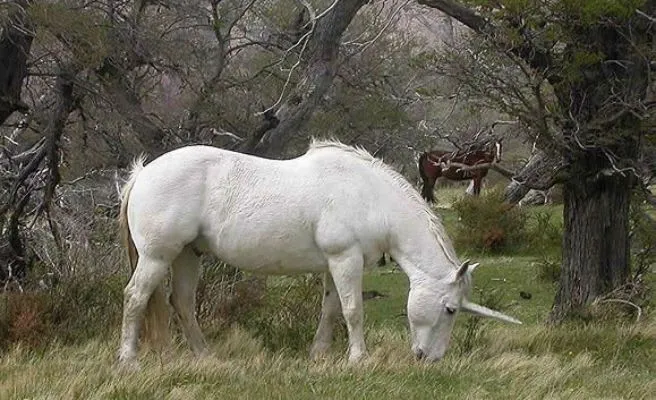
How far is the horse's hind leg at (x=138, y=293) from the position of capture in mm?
7367

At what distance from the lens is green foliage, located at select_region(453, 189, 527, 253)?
19.6 metres

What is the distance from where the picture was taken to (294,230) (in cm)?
739

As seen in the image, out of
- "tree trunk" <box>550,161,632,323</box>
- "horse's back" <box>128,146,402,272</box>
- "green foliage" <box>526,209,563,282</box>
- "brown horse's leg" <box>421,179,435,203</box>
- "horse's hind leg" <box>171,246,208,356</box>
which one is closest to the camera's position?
"horse's back" <box>128,146,402,272</box>

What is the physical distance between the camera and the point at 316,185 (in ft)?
24.4

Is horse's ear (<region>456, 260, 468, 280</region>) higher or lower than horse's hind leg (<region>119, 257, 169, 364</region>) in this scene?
higher

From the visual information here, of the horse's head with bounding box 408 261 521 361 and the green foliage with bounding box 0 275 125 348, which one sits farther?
the green foliage with bounding box 0 275 125 348

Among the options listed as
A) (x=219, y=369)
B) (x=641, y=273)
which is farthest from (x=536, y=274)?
(x=219, y=369)

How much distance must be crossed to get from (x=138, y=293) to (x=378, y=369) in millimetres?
1827

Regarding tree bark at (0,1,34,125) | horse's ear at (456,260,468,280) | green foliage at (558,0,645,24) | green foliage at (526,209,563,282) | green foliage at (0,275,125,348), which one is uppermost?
green foliage at (558,0,645,24)

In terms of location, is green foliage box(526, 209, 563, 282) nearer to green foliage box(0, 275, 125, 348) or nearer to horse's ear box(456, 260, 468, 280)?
green foliage box(0, 275, 125, 348)

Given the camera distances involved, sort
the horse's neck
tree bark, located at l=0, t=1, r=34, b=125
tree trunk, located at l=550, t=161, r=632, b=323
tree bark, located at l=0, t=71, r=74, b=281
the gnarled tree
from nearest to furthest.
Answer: the horse's neck < the gnarled tree < tree trunk, located at l=550, t=161, r=632, b=323 < tree bark, located at l=0, t=1, r=34, b=125 < tree bark, located at l=0, t=71, r=74, b=281

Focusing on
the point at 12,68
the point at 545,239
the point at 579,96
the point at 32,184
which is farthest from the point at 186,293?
the point at 545,239

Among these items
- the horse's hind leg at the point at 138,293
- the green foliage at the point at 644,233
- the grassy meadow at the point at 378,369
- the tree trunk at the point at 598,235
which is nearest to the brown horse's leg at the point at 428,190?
the green foliage at the point at 644,233

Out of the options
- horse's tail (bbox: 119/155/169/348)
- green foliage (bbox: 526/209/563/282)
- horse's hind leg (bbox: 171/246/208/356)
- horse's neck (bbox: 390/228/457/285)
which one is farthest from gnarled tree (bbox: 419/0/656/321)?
green foliage (bbox: 526/209/563/282)
